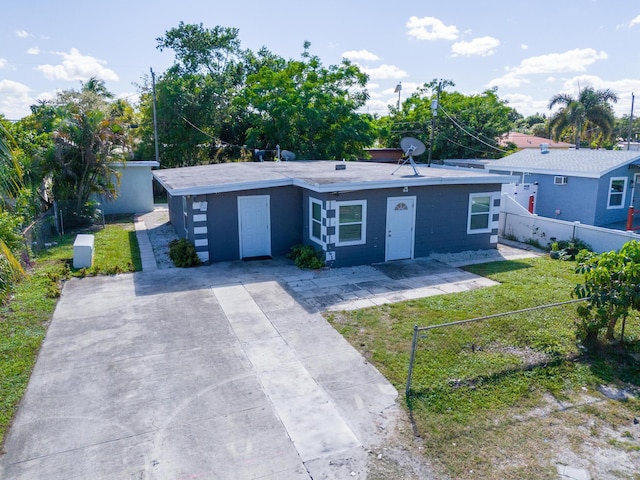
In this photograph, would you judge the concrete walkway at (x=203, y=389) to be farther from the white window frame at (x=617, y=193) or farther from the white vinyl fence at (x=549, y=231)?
the white window frame at (x=617, y=193)

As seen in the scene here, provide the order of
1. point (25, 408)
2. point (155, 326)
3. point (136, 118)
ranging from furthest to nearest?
point (136, 118) < point (155, 326) < point (25, 408)

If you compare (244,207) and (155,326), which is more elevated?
(244,207)

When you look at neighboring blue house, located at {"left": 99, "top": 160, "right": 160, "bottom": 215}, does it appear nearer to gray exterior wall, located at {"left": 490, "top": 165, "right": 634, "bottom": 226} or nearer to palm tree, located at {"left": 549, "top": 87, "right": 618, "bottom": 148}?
gray exterior wall, located at {"left": 490, "top": 165, "right": 634, "bottom": 226}

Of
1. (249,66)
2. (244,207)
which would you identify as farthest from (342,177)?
(249,66)

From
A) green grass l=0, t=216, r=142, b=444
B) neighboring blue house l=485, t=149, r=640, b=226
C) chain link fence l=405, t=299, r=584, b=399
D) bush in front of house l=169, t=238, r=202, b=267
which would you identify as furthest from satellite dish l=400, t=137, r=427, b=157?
green grass l=0, t=216, r=142, b=444

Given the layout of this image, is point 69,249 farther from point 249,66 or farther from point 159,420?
point 249,66
